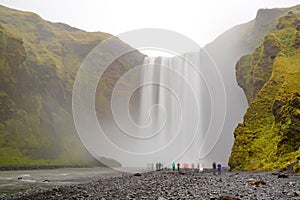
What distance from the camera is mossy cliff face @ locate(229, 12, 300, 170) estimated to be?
21844 mm

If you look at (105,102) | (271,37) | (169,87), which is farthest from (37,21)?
(271,37)

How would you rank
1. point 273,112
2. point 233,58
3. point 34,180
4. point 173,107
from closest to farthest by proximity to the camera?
point 34,180 < point 273,112 < point 173,107 < point 233,58

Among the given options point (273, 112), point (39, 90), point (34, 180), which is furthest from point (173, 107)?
point (34, 180)

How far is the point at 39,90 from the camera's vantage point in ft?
237

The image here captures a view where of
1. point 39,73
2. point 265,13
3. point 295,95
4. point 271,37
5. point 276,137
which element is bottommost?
point 276,137

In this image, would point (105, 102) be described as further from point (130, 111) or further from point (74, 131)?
point (74, 131)

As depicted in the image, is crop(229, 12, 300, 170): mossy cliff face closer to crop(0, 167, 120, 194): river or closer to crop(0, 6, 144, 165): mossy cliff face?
crop(0, 167, 120, 194): river

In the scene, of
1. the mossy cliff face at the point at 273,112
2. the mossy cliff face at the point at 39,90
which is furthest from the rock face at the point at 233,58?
the mossy cliff face at the point at 39,90

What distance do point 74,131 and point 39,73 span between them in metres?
17.9

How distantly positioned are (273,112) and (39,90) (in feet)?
200

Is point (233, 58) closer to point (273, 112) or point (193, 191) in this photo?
point (273, 112)

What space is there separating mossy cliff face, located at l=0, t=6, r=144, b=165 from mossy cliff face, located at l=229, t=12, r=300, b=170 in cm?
4414

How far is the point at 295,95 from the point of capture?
22.5 m

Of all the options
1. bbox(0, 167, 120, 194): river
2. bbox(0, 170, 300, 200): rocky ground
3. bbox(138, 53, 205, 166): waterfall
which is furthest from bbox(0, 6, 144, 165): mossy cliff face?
bbox(0, 170, 300, 200): rocky ground
